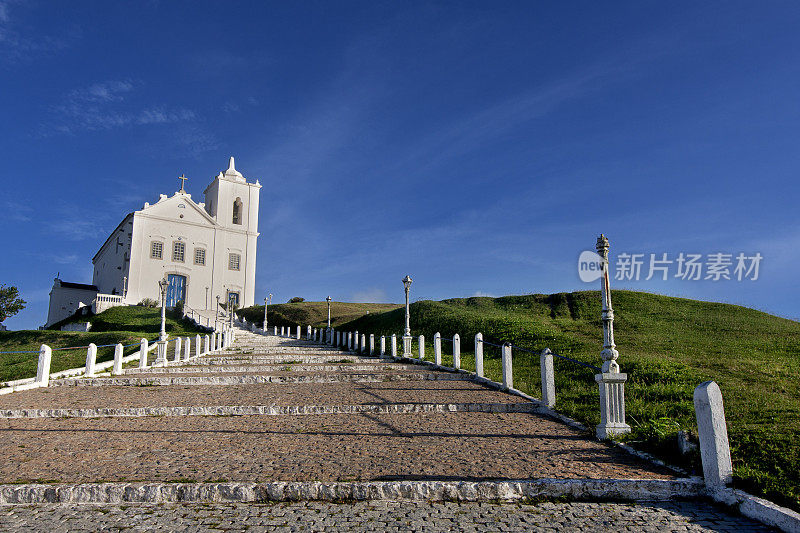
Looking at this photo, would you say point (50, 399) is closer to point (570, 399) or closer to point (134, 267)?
point (570, 399)

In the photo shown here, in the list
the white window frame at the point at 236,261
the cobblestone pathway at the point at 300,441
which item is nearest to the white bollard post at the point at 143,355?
the cobblestone pathway at the point at 300,441

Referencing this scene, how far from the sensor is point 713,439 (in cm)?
579

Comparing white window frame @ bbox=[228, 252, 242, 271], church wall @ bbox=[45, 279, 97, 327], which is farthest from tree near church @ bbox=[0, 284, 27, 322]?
white window frame @ bbox=[228, 252, 242, 271]

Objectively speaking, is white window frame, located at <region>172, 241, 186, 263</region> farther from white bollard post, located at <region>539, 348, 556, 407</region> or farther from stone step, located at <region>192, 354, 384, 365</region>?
white bollard post, located at <region>539, 348, 556, 407</region>

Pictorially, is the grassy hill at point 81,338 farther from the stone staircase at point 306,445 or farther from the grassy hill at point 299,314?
the stone staircase at point 306,445

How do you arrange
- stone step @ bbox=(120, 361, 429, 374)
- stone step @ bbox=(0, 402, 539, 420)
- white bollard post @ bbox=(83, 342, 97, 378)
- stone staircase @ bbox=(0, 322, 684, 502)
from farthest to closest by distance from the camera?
stone step @ bbox=(120, 361, 429, 374)
white bollard post @ bbox=(83, 342, 97, 378)
stone step @ bbox=(0, 402, 539, 420)
stone staircase @ bbox=(0, 322, 684, 502)

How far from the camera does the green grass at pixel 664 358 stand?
7.16 m

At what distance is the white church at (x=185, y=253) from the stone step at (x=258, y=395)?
4344 cm

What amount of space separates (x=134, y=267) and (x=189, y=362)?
38.8 m

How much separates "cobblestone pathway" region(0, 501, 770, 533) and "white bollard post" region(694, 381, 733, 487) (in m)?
0.43

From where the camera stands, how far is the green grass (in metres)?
7.16

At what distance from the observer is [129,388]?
14.3 m

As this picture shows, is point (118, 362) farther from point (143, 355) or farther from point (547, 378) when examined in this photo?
point (547, 378)

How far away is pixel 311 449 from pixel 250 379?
332 inches
